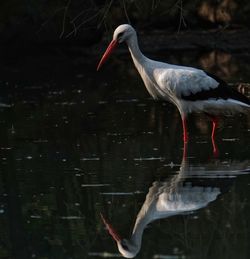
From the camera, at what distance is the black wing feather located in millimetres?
12148

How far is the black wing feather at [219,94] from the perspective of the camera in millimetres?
12148

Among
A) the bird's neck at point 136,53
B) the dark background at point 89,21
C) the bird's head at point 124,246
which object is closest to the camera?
the bird's head at point 124,246

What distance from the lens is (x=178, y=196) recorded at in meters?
8.99

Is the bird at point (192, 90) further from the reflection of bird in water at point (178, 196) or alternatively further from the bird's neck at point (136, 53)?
the reflection of bird in water at point (178, 196)

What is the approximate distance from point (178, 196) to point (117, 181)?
106 cm

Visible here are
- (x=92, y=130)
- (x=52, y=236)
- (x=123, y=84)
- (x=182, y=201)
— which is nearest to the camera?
(x=52, y=236)

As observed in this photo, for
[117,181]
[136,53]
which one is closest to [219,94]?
[136,53]

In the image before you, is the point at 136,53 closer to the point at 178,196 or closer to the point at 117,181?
the point at 117,181

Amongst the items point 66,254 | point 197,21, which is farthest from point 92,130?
point 197,21

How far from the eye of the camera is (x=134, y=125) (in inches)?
553

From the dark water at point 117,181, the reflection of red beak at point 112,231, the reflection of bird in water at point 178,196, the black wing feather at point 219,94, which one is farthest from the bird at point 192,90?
the reflection of red beak at point 112,231

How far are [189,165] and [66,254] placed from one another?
3293mm

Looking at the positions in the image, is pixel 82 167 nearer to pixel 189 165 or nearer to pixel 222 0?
pixel 189 165

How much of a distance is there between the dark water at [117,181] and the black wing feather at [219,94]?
1.71 feet
